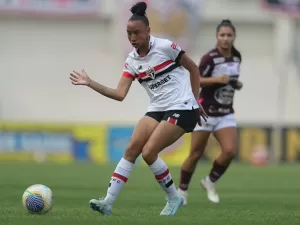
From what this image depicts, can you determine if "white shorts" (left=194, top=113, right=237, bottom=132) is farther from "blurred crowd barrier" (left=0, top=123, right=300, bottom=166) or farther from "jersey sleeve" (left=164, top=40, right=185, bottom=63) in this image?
"blurred crowd barrier" (left=0, top=123, right=300, bottom=166)

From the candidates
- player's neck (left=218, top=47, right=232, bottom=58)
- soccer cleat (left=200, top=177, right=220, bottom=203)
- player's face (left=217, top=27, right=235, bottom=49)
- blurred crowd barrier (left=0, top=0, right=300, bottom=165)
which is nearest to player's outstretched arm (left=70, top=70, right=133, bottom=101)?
player's face (left=217, top=27, right=235, bottom=49)

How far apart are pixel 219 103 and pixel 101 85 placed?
3.52 meters

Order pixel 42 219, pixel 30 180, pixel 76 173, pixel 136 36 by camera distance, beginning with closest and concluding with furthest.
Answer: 1. pixel 42 219
2. pixel 136 36
3. pixel 30 180
4. pixel 76 173

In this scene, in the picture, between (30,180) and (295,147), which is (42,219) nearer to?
(30,180)

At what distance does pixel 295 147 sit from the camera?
30.4m

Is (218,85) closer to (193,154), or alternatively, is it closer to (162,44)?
(193,154)

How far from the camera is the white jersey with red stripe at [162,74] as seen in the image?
9578 mm

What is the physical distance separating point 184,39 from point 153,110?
26647 millimetres

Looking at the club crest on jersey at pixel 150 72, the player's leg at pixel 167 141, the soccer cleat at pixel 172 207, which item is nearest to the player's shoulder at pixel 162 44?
the club crest on jersey at pixel 150 72

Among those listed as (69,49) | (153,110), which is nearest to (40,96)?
(69,49)

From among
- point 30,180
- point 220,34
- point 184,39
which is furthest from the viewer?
point 184,39

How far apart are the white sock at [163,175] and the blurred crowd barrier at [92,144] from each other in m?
19.6

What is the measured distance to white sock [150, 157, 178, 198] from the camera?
380 inches

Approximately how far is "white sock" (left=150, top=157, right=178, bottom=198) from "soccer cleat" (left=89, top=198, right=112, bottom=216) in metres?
0.66
